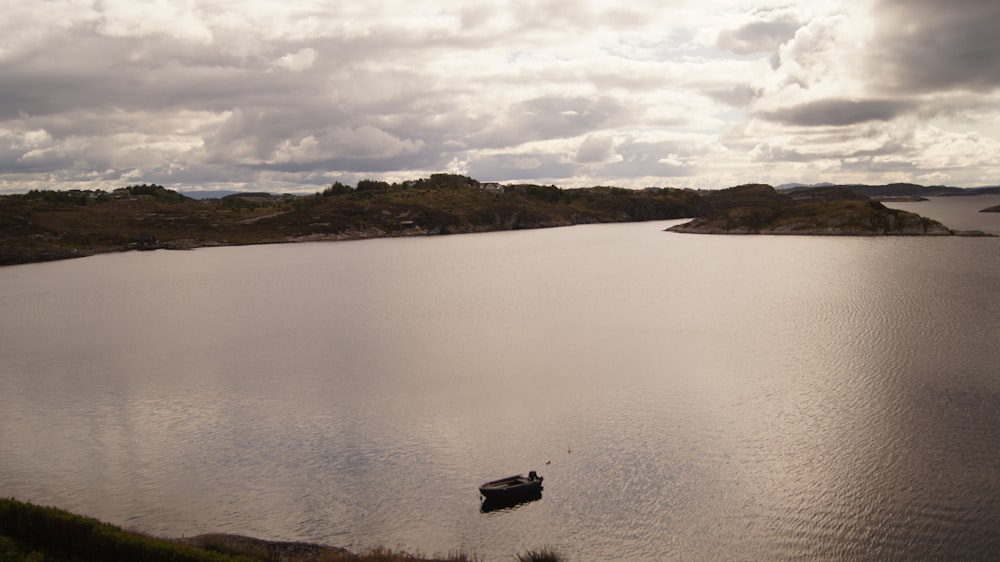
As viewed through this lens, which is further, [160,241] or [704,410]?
[160,241]

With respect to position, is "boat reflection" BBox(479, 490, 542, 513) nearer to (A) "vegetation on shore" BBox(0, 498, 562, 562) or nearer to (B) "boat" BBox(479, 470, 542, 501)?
(B) "boat" BBox(479, 470, 542, 501)

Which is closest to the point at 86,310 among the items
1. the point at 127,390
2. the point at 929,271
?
the point at 127,390

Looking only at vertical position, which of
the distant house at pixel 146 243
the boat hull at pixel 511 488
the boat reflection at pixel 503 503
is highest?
the distant house at pixel 146 243

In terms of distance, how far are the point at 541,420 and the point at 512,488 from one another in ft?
34.4

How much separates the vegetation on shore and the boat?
12.2 ft

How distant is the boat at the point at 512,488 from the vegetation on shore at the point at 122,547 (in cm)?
372

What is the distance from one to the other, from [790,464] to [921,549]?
7964 millimetres

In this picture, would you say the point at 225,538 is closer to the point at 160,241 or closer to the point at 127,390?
the point at 127,390

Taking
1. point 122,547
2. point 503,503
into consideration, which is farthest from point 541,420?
point 122,547

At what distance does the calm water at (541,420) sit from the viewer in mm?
26047

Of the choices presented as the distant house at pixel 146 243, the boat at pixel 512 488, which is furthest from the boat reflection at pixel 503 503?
the distant house at pixel 146 243

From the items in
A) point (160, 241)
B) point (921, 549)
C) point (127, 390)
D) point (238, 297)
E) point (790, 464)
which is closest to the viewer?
point (921, 549)

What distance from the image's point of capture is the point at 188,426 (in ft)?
125

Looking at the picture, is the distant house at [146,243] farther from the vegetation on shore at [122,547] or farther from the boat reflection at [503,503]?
the boat reflection at [503,503]
